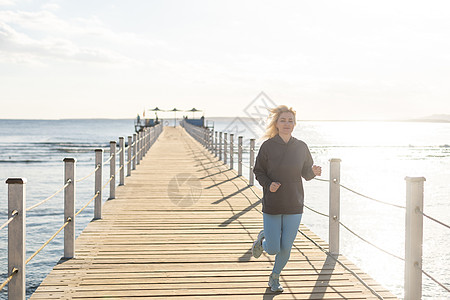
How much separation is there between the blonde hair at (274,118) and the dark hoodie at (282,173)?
57 millimetres

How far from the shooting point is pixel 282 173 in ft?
13.6

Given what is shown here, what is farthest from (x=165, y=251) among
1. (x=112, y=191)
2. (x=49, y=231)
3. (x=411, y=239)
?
(x=49, y=231)

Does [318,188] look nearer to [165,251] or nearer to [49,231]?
[49,231]

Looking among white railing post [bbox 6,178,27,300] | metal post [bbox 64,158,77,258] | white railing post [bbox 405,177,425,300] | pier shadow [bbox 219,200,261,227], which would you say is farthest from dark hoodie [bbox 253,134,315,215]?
pier shadow [bbox 219,200,261,227]

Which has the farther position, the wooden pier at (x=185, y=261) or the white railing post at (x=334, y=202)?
the white railing post at (x=334, y=202)

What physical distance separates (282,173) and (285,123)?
424mm

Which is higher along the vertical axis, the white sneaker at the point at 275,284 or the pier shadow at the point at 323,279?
→ the white sneaker at the point at 275,284

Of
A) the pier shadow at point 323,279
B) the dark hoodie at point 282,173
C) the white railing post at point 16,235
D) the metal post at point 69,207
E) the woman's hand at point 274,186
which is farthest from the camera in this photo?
the metal post at point 69,207

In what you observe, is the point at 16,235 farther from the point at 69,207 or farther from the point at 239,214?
the point at 239,214

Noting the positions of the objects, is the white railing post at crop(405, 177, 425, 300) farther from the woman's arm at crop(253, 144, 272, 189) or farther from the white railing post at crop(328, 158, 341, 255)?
the white railing post at crop(328, 158, 341, 255)

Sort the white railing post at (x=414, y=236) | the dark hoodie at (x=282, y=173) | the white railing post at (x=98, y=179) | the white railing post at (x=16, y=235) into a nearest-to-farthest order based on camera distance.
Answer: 1. the white railing post at (x=16, y=235)
2. the white railing post at (x=414, y=236)
3. the dark hoodie at (x=282, y=173)
4. the white railing post at (x=98, y=179)

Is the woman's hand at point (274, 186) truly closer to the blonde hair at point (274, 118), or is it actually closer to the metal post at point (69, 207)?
the blonde hair at point (274, 118)

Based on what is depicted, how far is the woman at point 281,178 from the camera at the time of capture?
416 centimetres

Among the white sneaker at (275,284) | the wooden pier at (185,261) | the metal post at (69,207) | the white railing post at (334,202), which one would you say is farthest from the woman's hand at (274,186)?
the metal post at (69,207)
